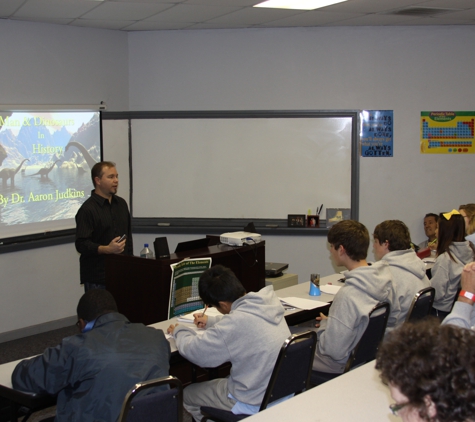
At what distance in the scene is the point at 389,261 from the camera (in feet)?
12.0

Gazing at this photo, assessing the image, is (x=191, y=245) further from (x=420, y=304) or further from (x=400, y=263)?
(x=420, y=304)

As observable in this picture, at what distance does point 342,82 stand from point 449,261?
280 cm

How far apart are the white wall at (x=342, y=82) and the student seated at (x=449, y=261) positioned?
2.15 meters

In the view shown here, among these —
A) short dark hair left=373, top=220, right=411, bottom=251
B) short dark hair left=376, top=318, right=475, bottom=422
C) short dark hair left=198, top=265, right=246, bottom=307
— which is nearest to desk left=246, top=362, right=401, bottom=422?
short dark hair left=198, top=265, right=246, bottom=307

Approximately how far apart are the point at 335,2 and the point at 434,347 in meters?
4.36

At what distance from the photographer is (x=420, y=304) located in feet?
11.3

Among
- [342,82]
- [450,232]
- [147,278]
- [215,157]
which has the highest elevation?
[342,82]

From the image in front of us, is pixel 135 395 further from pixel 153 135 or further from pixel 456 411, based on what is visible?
pixel 153 135

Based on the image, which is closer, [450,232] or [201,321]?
[201,321]

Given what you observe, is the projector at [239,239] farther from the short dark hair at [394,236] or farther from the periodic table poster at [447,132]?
the periodic table poster at [447,132]

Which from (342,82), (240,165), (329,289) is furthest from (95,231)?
(342,82)

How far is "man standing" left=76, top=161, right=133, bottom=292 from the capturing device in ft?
14.0

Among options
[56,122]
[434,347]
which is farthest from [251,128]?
[434,347]

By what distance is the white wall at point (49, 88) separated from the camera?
17.5 ft
